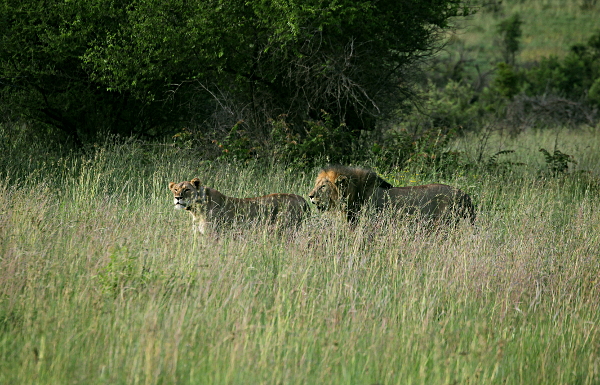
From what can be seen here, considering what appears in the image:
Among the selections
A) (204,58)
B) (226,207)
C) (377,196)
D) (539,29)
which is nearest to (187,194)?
(226,207)

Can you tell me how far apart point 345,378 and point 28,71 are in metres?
12.3

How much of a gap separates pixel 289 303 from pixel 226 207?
333 cm

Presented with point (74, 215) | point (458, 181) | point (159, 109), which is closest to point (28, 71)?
point (159, 109)

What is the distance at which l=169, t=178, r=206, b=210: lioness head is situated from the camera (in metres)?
7.99

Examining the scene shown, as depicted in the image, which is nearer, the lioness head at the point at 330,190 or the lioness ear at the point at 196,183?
the lioness ear at the point at 196,183

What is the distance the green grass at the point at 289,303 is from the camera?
4.52 metres

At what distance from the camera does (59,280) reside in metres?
5.51

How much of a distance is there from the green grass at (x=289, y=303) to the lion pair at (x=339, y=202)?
30 centimetres

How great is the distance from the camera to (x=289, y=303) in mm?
5371

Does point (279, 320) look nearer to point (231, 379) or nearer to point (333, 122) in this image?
point (231, 379)

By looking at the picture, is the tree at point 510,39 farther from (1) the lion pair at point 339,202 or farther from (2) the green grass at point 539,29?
(1) the lion pair at point 339,202

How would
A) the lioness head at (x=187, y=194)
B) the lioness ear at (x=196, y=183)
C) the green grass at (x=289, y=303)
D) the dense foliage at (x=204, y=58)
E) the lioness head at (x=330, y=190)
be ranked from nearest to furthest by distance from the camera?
Answer: the green grass at (x=289, y=303) → the lioness head at (x=187, y=194) → the lioness ear at (x=196, y=183) → the lioness head at (x=330, y=190) → the dense foliage at (x=204, y=58)

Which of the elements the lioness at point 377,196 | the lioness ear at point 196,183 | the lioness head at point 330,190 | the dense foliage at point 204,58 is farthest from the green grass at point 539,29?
the lioness ear at point 196,183

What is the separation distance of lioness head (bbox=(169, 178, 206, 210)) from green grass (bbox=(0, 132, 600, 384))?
25cm
